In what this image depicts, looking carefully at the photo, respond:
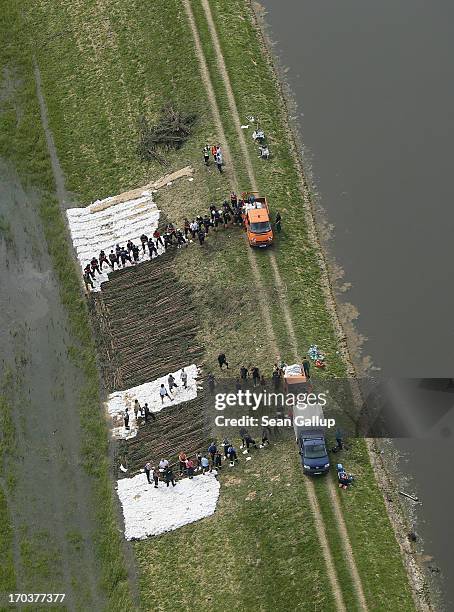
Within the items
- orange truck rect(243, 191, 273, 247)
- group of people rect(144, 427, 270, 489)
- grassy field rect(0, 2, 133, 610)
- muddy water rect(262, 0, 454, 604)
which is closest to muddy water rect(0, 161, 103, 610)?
grassy field rect(0, 2, 133, 610)

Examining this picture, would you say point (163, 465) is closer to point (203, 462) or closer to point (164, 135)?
point (203, 462)

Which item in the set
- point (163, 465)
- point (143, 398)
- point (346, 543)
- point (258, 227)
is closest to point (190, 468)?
point (163, 465)

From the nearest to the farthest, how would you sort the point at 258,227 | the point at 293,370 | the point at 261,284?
1. the point at 293,370
2. the point at 261,284
3. the point at 258,227

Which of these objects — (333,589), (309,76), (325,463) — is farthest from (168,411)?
(309,76)

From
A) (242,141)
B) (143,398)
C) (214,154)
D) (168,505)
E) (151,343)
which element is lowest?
(168,505)

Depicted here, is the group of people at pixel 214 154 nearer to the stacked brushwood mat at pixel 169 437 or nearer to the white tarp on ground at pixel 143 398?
the white tarp on ground at pixel 143 398

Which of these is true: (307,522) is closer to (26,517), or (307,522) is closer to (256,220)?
(26,517)
